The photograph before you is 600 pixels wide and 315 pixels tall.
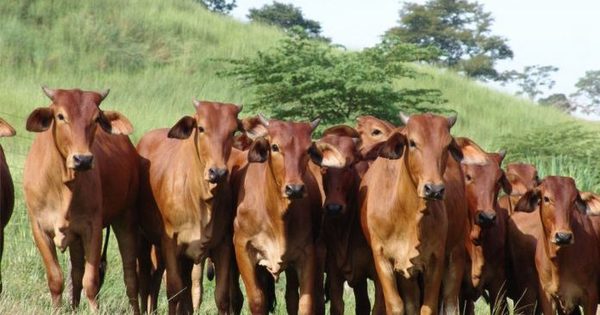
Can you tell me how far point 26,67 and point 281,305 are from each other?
52.9ft

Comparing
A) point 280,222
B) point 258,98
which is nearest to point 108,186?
point 280,222

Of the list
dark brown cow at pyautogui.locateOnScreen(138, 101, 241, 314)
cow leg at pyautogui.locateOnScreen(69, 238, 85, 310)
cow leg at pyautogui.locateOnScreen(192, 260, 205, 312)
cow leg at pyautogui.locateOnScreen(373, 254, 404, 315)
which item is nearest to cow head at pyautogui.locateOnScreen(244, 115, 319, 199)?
dark brown cow at pyautogui.locateOnScreen(138, 101, 241, 314)

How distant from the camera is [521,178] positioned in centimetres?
1148

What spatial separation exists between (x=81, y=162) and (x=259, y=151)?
1.40 m

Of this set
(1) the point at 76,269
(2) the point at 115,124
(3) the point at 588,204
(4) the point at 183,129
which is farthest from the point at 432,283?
(1) the point at 76,269

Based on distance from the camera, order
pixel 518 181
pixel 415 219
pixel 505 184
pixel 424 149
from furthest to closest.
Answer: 1. pixel 518 181
2. pixel 505 184
3. pixel 415 219
4. pixel 424 149

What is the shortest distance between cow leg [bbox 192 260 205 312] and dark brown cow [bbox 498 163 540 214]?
9.97 feet

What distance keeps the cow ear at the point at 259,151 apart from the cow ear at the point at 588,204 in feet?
9.40

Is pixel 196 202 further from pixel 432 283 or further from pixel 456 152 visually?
pixel 456 152

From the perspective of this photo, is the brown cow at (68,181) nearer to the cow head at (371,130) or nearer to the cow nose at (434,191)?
the cow nose at (434,191)

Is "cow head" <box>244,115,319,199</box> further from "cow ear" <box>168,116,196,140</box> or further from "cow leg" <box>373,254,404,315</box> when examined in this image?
"cow leg" <box>373,254,404,315</box>

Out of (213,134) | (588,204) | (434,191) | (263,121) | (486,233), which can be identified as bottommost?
(486,233)

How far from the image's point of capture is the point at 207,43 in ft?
102

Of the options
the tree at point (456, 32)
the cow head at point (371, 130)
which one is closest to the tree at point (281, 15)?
the tree at point (456, 32)
